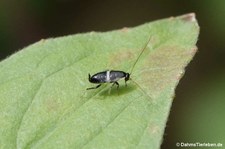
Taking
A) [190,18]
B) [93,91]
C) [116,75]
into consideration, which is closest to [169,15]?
[190,18]

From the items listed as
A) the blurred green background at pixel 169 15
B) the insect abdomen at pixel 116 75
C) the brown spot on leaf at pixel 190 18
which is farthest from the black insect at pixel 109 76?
the blurred green background at pixel 169 15

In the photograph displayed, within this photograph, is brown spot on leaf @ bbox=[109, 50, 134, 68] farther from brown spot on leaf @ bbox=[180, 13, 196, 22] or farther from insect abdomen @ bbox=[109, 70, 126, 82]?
brown spot on leaf @ bbox=[180, 13, 196, 22]

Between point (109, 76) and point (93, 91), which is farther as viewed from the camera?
point (109, 76)

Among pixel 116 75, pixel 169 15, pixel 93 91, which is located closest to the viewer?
pixel 93 91

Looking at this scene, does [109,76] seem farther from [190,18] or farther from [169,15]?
[169,15]

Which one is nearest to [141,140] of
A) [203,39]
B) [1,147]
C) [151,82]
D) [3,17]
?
[151,82]

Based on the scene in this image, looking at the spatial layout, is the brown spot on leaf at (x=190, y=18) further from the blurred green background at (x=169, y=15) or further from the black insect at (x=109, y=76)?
the blurred green background at (x=169, y=15)

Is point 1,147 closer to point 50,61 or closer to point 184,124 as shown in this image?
point 50,61
